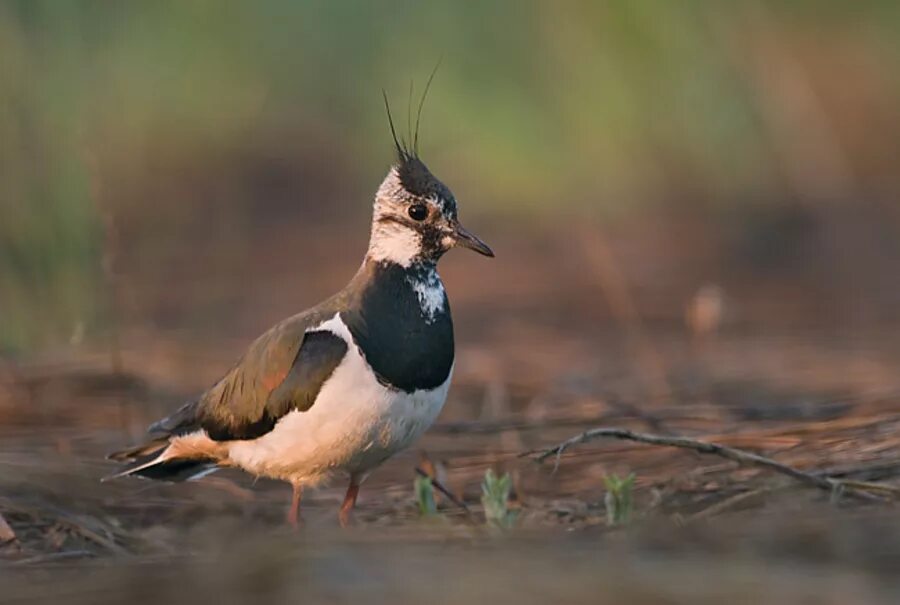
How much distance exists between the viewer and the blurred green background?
10.0m

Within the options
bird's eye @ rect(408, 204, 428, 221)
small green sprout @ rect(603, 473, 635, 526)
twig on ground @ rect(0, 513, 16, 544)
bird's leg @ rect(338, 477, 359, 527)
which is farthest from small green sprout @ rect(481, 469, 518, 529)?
twig on ground @ rect(0, 513, 16, 544)

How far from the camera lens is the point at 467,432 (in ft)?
20.5

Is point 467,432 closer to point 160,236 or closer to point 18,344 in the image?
point 18,344

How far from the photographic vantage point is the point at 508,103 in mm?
10680

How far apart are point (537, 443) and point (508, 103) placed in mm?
4827

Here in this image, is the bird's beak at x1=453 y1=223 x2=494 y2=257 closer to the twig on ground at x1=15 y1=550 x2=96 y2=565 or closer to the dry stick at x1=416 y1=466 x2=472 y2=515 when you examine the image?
the dry stick at x1=416 y1=466 x2=472 y2=515

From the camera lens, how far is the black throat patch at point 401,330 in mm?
5051

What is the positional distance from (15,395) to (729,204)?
5280 mm

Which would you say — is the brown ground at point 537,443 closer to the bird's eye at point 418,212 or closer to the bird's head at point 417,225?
the bird's head at point 417,225

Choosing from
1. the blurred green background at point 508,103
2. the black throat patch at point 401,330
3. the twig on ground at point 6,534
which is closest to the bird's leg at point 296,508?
the black throat patch at point 401,330

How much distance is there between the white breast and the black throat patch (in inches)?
1.4

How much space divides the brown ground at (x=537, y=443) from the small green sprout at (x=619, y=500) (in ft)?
0.19

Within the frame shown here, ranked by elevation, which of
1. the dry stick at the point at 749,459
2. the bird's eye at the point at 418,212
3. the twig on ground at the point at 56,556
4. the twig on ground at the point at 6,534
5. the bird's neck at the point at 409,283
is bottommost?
the twig on ground at the point at 56,556

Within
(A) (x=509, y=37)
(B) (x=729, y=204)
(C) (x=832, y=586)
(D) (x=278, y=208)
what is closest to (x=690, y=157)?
(B) (x=729, y=204)
